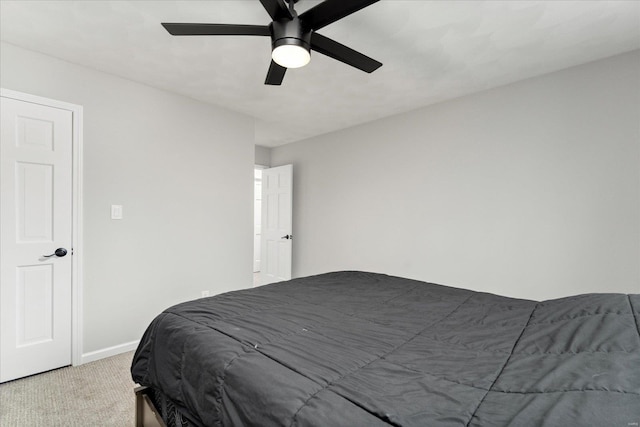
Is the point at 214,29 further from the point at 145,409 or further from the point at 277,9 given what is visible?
the point at 145,409

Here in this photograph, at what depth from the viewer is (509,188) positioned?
9.09ft

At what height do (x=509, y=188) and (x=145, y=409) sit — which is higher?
(x=509, y=188)

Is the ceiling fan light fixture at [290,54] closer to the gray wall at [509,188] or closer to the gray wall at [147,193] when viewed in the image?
the gray wall at [147,193]

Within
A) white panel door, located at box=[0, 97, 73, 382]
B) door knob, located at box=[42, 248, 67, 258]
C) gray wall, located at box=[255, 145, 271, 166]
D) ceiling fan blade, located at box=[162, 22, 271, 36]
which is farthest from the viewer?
gray wall, located at box=[255, 145, 271, 166]

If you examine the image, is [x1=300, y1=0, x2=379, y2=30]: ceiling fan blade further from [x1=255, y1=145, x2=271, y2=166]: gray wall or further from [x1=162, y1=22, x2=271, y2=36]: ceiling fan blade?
[x1=255, y1=145, x2=271, y2=166]: gray wall

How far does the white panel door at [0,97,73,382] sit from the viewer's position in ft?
7.20

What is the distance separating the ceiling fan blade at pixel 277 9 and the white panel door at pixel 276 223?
3.09 metres

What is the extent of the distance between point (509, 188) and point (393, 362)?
96.0 inches

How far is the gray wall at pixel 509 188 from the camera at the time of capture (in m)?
2.28

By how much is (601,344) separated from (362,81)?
247cm

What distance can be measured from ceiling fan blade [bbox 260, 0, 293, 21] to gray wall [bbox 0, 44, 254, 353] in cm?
192

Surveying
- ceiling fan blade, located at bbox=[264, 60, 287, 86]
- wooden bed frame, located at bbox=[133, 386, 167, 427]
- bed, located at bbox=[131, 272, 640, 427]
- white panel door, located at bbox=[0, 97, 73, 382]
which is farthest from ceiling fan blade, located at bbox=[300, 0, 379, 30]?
white panel door, located at bbox=[0, 97, 73, 382]

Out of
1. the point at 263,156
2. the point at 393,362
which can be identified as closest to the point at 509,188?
the point at 393,362

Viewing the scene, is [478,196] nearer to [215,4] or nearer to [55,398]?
[215,4]
